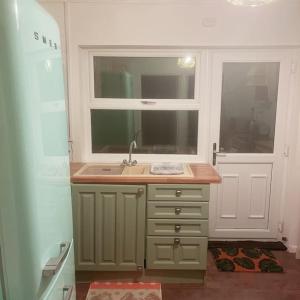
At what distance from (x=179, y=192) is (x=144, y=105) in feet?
3.23

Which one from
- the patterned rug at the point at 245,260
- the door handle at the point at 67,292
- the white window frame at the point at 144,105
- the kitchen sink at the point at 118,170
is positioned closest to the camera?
the door handle at the point at 67,292

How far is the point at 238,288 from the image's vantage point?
2.19 metres

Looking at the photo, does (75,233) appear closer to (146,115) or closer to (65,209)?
(65,209)

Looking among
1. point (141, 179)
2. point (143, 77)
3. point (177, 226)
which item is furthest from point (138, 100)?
point (177, 226)

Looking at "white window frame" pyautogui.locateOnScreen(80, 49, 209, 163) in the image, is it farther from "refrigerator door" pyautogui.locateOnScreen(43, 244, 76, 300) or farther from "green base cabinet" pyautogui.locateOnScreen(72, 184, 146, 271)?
"refrigerator door" pyautogui.locateOnScreen(43, 244, 76, 300)

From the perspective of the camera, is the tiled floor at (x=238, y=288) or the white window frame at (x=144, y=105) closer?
the tiled floor at (x=238, y=288)

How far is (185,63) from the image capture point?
2.64m

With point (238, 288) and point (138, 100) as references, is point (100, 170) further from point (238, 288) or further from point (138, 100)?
point (238, 288)

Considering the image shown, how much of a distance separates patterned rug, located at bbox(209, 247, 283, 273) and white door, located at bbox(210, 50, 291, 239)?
22cm

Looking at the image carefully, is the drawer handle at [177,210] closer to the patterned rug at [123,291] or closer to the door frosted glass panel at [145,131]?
the patterned rug at [123,291]

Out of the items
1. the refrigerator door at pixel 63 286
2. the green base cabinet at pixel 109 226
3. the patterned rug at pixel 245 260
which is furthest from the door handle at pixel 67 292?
the patterned rug at pixel 245 260

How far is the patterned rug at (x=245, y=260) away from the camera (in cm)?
242

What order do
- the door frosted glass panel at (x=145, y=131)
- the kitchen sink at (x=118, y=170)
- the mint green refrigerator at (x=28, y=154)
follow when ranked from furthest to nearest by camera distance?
the door frosted glass panel at (x=145, y=131) < the kitchen sink at (x=118, y=170) < the mint green refrigerator at (x=28, y=154)

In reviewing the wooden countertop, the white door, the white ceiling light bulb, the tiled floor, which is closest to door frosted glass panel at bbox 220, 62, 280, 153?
the white door
